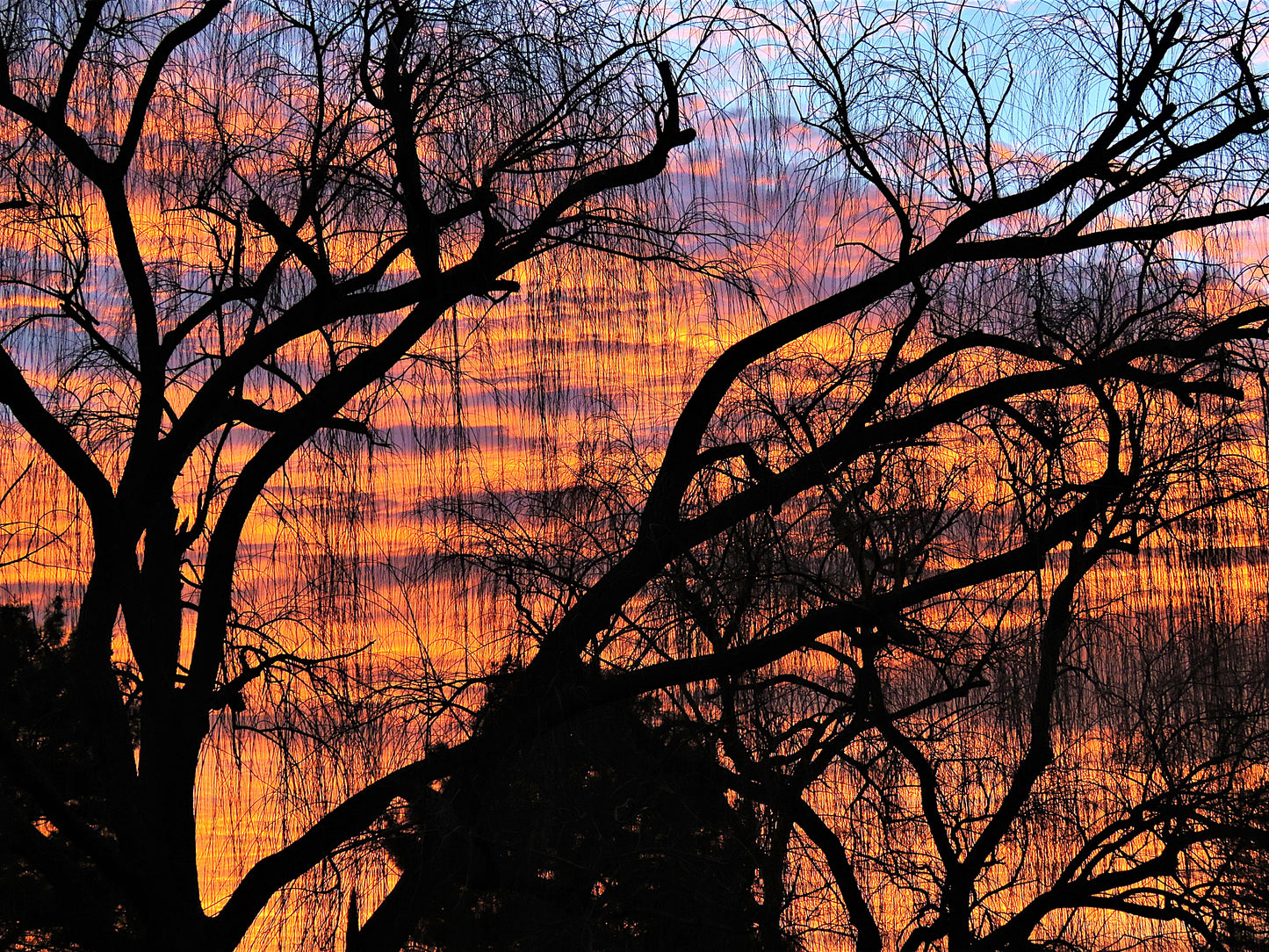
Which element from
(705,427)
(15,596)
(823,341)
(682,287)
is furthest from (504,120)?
(15,596)

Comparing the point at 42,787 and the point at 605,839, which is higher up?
the point at 42,787

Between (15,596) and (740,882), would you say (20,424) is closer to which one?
(15,596)

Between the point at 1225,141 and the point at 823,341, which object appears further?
the point at 823,341

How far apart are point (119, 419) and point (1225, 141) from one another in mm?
5072

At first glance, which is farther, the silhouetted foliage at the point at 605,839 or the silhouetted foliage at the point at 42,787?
the silhouetted foliage at the point at 42,787

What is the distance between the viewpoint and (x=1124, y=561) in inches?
198

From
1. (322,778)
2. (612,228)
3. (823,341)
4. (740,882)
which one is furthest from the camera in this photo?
(823,341)

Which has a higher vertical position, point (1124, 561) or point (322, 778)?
point (1124, 561)

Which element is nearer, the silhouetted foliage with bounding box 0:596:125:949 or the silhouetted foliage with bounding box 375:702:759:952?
the silhouetted foliage with bounding box 375:702:759:952

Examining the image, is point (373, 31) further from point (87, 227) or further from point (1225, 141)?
point (1225, 141)

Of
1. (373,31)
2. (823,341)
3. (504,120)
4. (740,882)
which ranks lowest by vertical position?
(740,882)

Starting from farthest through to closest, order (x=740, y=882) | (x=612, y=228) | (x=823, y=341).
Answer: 1. (x=823, y=341)
2. (x=612, y=228)
3. (x=740, y=882)

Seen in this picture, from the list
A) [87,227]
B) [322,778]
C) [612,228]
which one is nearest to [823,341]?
[612,228]

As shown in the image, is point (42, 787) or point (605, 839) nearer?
point (605, 839)
